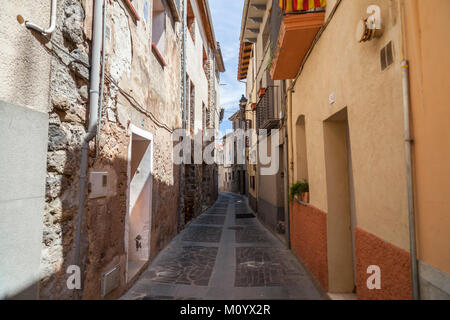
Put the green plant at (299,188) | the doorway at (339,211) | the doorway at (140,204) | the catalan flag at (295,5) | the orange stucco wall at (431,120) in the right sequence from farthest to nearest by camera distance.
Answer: the green plant at (299,188), the doorway at (140,204), the catalan flag at (295,5), the doorway at (339,211), the orange stucco wall at (431,120)

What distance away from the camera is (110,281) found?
142 inches

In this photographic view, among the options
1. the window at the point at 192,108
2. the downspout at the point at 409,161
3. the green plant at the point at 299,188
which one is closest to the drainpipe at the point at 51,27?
the downspout at the point at 409,161

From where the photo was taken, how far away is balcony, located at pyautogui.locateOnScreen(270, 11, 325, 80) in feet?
13.9

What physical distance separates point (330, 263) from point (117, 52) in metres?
4.36

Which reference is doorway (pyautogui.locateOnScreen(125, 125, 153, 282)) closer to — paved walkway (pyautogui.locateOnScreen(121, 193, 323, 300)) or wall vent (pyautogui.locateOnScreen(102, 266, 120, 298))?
paved walkway (pyautogui.locateOnScreen(121, 193, 323, 300))

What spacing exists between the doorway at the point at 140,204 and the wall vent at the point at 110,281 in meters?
1.34

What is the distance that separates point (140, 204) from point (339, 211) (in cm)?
365

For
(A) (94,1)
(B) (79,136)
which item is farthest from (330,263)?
(A) (94,1)

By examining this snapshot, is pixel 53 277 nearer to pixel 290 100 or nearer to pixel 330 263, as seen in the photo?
pixel 330 263

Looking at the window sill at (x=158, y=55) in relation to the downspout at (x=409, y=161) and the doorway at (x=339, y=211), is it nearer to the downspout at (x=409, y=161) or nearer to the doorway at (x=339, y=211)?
the doorway at (x=339, y=211)

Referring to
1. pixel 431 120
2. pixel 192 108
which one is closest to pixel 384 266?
pixel 431 120

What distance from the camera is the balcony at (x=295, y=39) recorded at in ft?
13.9

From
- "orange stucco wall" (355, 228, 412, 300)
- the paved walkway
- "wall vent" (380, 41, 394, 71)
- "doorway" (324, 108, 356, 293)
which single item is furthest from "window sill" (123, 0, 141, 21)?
"orange stucco wall" (355, 228, 412, 300)

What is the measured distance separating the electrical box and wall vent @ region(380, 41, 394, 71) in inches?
128
